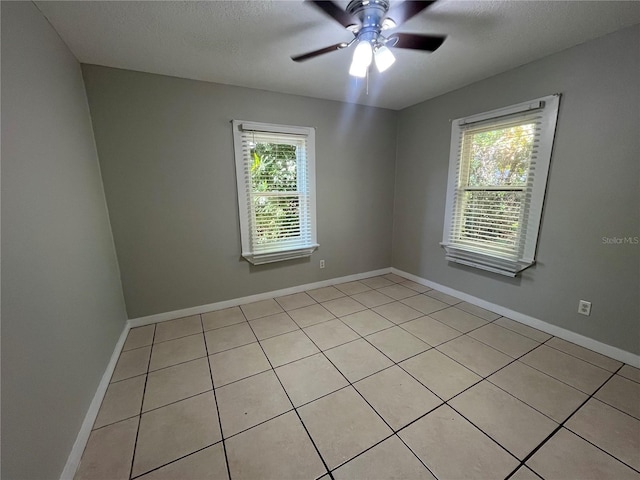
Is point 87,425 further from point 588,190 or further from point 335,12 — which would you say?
point 588,190

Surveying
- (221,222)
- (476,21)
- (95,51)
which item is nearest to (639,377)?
(476,21)

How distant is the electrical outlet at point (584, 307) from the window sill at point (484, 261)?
438mm

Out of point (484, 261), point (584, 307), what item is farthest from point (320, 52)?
point (584, 307)

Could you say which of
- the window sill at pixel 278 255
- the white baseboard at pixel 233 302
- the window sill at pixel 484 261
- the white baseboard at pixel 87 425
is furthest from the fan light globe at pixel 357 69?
the white baseboard at pixel 87 425

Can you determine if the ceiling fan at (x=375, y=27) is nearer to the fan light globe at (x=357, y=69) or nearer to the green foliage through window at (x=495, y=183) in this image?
the fan light globe at (x=357, y=69)

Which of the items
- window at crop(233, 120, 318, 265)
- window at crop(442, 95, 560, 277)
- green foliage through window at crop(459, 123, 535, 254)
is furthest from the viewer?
window at crop(233, 120, 318, 265)

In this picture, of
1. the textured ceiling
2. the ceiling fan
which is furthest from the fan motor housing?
the textured ceiling

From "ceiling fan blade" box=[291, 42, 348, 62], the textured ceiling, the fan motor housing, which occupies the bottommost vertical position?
"ceiling fan blade" box=[291, 42, 348, 62]

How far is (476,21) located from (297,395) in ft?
8.78

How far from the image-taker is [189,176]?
2.51 meters

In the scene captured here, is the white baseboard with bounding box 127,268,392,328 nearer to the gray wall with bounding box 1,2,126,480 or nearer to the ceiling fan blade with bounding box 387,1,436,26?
the gray wall with bounding box 1,2,126,480

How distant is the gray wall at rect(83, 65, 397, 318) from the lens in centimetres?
224

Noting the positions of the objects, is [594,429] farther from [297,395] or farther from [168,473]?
[168,473]

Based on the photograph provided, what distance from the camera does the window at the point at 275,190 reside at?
272 cm
